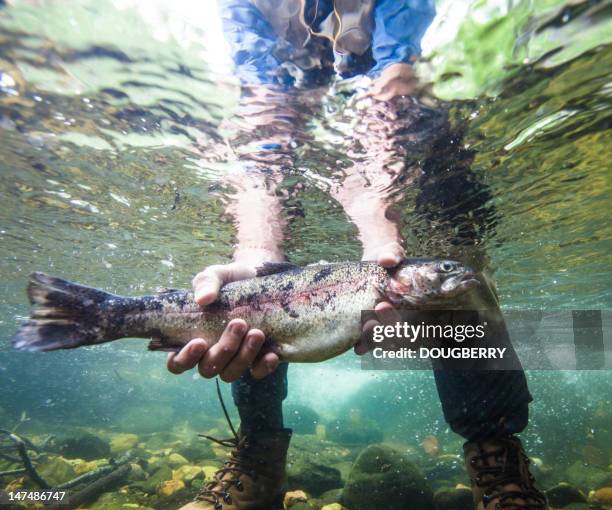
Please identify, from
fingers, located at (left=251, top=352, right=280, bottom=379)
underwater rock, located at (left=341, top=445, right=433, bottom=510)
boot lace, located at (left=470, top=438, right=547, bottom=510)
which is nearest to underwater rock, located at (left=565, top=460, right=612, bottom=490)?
underwater rock, located at (left=341, top=445, right=433, bottom=510)

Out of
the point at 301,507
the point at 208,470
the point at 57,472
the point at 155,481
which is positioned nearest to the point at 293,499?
the point at 301,507

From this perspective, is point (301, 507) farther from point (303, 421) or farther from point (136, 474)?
point (303, 421)

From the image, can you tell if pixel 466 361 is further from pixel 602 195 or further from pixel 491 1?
pixel 602 195

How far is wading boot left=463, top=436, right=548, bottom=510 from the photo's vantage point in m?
3.10

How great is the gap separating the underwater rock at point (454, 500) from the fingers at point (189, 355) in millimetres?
6778

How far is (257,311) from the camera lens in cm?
334

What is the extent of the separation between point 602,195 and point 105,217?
12.8 metres

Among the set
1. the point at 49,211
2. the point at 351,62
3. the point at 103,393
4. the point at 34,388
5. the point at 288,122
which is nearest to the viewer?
the point at 351,62

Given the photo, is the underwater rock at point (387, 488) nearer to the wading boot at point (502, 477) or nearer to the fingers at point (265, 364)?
the wading boot at point (502, 477)

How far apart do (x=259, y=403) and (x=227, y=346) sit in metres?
1.68

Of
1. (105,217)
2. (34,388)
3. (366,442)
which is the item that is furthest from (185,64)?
(34,388)

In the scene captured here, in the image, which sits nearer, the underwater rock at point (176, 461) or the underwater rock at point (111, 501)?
the underwater rock at point (111, 501)

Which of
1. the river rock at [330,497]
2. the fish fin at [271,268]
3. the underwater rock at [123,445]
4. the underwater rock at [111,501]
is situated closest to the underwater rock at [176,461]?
the underwater rock at [111,501]

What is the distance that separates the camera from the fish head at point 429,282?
3.19 m
